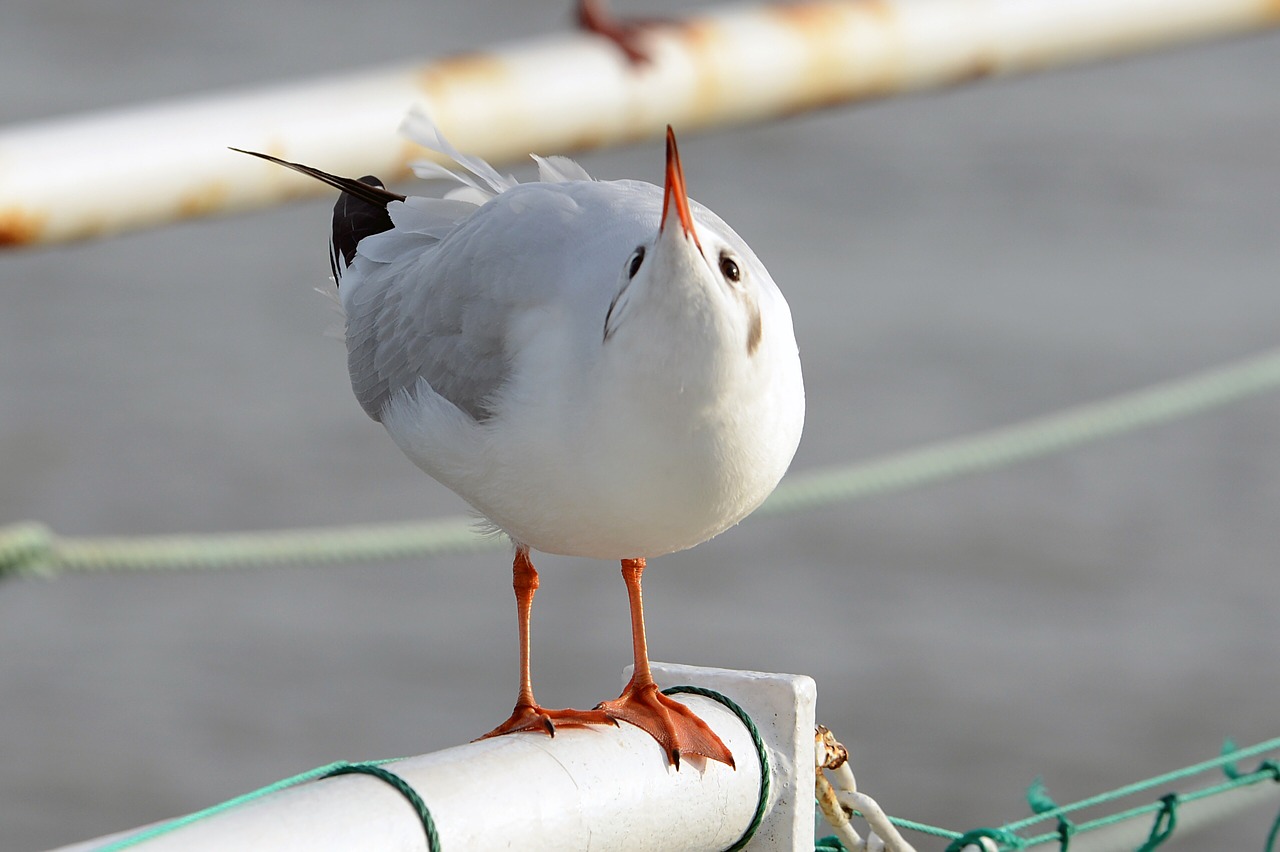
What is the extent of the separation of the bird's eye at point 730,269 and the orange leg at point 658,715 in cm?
30

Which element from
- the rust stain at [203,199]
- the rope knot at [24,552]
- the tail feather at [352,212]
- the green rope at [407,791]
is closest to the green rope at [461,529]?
the rope knot at [24,552]

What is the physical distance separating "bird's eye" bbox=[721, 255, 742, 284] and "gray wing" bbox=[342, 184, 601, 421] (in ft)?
0.63

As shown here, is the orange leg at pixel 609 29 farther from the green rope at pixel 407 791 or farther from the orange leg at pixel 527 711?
the green rope at pixel 407 791

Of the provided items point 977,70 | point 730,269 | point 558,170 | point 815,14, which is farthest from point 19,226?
point 977,70

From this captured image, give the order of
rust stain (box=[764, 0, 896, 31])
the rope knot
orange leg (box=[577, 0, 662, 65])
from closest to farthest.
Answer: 1. the rope knot
2. orange leg (box=[577, 0, 662, 65])
3. rust stain (box=[764, 0, 896, 31])

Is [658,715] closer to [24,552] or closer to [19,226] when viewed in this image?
[19,226]

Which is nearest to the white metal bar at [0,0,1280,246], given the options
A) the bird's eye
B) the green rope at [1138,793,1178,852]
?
the bird's eye

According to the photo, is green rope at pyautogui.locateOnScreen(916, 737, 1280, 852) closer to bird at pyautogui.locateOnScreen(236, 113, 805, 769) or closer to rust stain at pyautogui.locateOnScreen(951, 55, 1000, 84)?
bird at pyautogui.locateOnScreen(236, 113, 805, 769)

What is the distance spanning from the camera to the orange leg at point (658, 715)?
125 cm

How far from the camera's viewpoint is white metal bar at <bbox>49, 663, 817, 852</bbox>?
1.01m

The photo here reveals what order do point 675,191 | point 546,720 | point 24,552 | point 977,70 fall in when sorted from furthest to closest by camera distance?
point 977,70 < point 24,552 < point 546,720 < point 675,191

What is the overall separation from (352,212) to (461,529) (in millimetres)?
664

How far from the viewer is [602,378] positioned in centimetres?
130

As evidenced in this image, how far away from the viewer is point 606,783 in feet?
3.93
